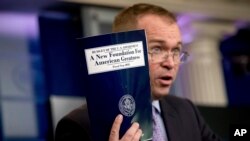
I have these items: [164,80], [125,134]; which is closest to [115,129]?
[125,134]

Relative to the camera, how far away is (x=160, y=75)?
1.48m

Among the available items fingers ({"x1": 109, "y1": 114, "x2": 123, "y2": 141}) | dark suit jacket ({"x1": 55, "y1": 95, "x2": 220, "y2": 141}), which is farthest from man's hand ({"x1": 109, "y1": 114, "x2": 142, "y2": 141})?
dark suit jacket ({"x1": 55, "y1": 95, "x2": 220, "y2": 141})

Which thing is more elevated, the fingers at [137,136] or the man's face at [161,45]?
the man's face at [161,45]

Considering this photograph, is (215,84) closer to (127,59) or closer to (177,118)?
(177,118)

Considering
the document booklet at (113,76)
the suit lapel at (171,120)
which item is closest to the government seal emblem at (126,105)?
the document booklet at (113,76)

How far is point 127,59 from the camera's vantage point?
1209 mm

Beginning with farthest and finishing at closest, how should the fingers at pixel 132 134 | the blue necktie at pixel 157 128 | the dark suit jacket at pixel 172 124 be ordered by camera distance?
the blue necktie at pixel 157 128 → the dark suit jacket at pixel 172 124 → the fingers at pixel 132 134

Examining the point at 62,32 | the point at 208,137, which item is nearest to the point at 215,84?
the point at 62,32

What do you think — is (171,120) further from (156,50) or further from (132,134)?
(132,134)

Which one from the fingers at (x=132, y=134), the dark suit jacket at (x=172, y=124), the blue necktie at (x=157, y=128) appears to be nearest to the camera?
the fingers at (x=132, y=134)

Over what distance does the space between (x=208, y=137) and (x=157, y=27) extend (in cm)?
44

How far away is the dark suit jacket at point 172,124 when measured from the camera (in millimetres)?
1457

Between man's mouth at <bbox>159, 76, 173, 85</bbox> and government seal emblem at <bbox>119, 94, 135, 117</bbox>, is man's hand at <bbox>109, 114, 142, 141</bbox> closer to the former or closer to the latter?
government seal emblem at <bbox>119, 94, 135, 117</bbox>

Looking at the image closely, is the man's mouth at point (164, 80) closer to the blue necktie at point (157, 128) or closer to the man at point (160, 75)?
the man at point (160, 75)
